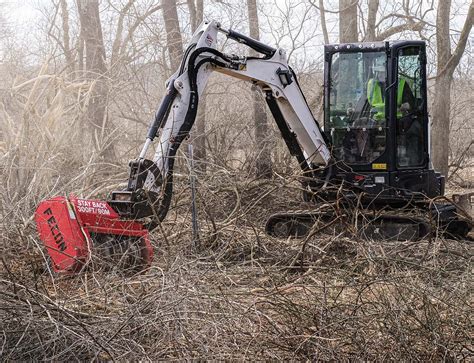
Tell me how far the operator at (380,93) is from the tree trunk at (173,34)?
6.22 meters

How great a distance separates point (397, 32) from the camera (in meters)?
16.0

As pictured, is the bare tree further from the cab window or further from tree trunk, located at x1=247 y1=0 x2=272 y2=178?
the cab window

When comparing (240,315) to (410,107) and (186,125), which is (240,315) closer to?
(186,125)

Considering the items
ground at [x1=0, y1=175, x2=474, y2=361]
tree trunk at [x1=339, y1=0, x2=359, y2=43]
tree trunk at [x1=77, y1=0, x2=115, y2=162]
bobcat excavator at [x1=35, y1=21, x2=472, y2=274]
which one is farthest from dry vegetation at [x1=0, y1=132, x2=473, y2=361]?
tree trunk at [x1=339, y1=0, x2=359, y2=43]

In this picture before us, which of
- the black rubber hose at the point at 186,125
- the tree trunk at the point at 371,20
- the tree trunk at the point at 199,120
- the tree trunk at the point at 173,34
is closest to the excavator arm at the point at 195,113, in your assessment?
the black rubber hose at the point at 186,125

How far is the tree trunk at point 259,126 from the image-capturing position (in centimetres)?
950

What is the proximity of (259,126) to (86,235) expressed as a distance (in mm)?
6714

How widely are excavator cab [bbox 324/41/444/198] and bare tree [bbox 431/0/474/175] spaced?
6193 mm

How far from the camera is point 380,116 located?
816 centimetres

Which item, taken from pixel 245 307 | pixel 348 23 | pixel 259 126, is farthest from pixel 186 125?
pixel 348 23

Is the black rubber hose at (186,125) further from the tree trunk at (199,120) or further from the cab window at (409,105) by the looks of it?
the cab window at (409,105)

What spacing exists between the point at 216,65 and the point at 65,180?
113 inches

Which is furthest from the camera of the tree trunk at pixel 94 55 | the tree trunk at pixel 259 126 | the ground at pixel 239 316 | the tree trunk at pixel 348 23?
the tree trunk at pixel 348 23

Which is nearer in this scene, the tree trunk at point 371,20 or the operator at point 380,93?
the operator at point 380,93
